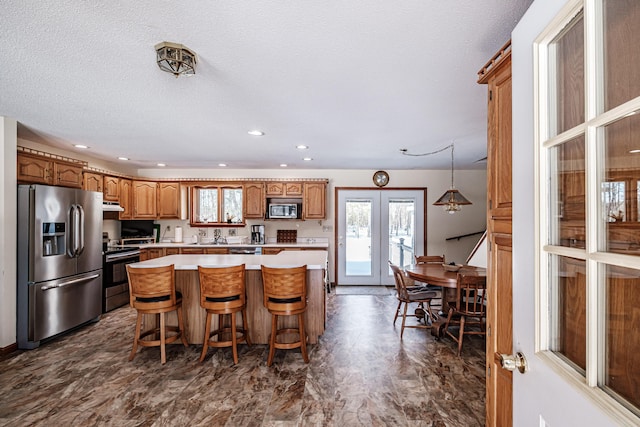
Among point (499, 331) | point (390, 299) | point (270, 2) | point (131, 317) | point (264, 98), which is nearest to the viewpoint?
point (499, 331)

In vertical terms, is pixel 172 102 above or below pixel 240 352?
above

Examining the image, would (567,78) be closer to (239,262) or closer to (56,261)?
(239,262)

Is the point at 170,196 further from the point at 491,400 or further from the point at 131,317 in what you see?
the point at 491,400

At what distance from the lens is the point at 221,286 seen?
2928 millimetres

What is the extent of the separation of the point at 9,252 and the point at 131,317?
67.1 inches

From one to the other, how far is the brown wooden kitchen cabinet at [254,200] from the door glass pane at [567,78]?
5393mm

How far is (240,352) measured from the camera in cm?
320

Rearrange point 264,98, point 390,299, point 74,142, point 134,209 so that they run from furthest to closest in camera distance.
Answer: point 134,209
point 390,299
point 74,142
point 264,98

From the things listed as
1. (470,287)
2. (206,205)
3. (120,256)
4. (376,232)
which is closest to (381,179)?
(376,232)

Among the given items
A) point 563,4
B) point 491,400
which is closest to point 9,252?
point 491,400

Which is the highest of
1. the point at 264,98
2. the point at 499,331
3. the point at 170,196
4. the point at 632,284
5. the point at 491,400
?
the point at 264,98

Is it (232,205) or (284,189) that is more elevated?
(284,189)

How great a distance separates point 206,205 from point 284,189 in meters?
1.70

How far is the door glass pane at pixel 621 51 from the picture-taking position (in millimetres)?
583
